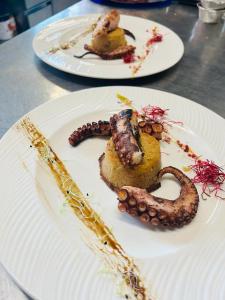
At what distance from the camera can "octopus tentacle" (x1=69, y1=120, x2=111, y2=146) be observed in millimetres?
1243

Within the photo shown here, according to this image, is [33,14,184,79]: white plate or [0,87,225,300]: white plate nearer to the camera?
[0,87,225,300]: white plate

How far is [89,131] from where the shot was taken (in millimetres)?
1256

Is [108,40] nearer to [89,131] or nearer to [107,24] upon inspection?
[107,24]

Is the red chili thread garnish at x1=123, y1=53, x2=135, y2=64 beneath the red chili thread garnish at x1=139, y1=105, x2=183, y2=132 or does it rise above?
above

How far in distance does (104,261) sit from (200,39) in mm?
1828

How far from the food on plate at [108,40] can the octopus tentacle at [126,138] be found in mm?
809

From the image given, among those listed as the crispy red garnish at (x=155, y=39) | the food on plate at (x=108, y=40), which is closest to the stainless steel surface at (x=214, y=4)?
the crispy red garnish at (x=155, y=39)

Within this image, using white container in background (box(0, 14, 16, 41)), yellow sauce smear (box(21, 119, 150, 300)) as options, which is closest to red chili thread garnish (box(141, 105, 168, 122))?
yellow sauce smear (box(21, 119, 150, 300))

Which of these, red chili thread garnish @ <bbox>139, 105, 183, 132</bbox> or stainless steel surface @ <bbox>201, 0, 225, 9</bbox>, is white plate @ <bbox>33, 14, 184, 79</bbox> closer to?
red chili thread garnish @ <bbox>139, 105, 183, 132</bbox>

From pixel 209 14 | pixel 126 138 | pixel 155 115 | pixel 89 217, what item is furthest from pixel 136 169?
pixel 209 14

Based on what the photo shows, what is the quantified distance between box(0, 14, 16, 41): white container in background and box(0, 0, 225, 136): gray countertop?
2.88 feet

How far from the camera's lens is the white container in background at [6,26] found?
2875 millimetres

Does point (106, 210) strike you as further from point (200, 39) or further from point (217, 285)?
point (200, 39)

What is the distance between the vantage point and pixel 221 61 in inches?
77.7
